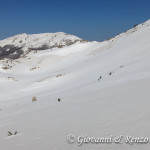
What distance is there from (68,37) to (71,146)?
12175 centimetres

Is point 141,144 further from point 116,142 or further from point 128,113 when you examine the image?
point 128,113

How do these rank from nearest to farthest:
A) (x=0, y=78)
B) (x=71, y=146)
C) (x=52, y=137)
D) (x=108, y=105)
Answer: (x=71, y=146), (x=52, y=137), (x=108, y=105), (x=0, y=78)

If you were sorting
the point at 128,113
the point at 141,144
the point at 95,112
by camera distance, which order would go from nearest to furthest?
1. the point at 141,144
2. the point at 128,113
3. the point at 95,112

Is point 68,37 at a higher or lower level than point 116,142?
higher

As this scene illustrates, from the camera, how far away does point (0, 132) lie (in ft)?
30.3

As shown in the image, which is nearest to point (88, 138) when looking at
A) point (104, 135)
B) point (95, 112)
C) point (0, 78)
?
point (104, 135)

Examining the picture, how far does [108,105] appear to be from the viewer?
29.7 feet

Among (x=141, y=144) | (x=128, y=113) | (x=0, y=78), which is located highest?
(x=0, y=78)

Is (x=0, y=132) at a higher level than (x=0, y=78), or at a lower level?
lower

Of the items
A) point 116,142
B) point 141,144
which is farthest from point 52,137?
point 141,144

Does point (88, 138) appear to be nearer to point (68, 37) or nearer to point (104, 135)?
point (104, 135)

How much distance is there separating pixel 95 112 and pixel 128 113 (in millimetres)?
1600

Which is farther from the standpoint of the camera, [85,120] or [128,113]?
[85,120]

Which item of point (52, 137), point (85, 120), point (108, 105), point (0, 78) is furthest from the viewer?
point (0, 78)
